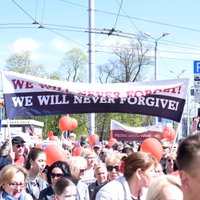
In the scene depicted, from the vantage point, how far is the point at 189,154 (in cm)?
198

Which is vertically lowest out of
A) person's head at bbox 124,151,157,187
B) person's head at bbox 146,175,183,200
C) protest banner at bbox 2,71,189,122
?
person's head at bbox 124,151,157,187

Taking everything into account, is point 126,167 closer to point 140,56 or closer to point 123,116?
point 140,56

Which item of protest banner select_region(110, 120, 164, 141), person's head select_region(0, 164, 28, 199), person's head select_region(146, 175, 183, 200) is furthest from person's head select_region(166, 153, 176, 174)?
protest banner select_region(110, 120, 164, 141)

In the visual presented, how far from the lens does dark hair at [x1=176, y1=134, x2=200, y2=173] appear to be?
1965 millimetres

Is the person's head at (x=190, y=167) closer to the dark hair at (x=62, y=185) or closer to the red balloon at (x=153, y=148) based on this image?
the dark hair at (x=62, y=185)

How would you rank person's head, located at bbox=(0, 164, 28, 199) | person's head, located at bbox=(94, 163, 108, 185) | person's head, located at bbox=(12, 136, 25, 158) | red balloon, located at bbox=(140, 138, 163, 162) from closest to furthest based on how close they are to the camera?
person's head, located at bbox=(0, 164, 28, 199), person's head, located at bbox=(94, 163, 108, 185), person's head, located at bbox=(12, 136, 25, 158), red balloon, located at bbox=(140, 138, 163, 162)

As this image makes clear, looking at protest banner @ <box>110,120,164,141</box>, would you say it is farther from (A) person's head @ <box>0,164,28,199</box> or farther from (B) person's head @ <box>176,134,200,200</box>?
(B) person's head @ <box>176,134,200,200</box>

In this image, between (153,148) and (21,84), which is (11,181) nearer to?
(21,84)

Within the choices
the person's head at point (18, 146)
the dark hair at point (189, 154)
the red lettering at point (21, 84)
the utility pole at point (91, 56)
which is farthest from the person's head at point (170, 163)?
the utility pole at point (91, 56)

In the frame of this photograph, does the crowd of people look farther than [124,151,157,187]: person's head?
No

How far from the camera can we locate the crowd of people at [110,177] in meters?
2.00

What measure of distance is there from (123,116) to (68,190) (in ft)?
186

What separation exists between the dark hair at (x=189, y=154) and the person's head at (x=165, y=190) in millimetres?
777

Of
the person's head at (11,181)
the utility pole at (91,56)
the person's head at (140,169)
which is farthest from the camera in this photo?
the utility pole at (91,56)
